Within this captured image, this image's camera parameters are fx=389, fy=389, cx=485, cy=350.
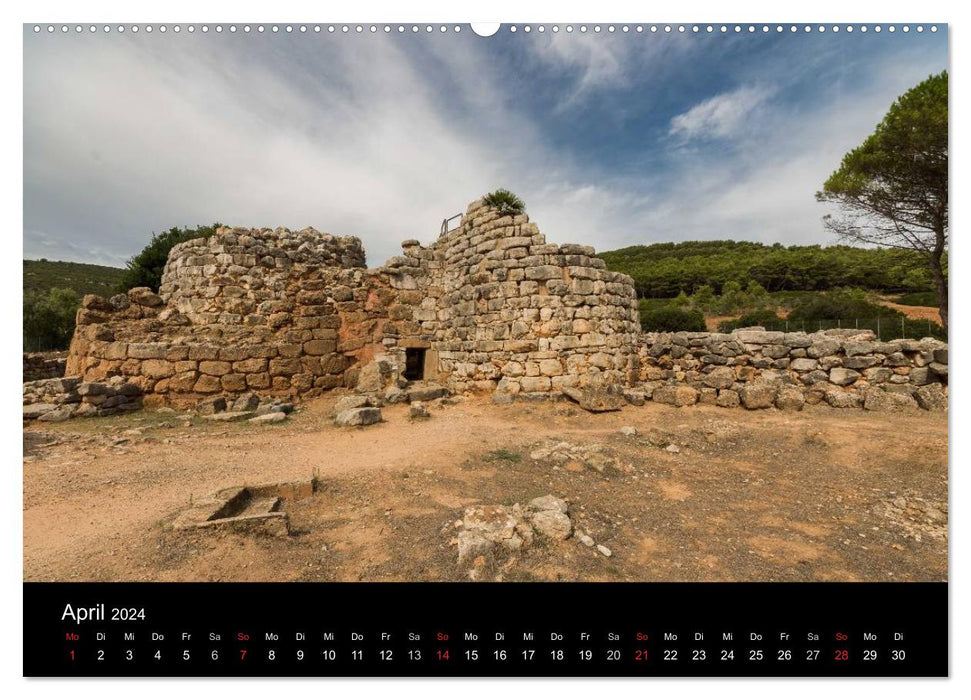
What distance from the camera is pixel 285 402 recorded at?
819 cm

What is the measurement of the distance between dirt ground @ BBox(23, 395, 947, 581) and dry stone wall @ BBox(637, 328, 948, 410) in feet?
1.42

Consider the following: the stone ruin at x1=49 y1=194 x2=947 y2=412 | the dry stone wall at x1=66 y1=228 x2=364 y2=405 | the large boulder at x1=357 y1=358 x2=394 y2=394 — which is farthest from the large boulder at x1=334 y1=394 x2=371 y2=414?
the dry stone wall at x1=66 y1=228 x2=364 y2=405

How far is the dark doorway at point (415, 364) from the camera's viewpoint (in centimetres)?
1025

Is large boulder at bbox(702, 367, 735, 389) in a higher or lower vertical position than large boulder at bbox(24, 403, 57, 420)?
higher

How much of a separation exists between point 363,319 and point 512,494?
23.2ft

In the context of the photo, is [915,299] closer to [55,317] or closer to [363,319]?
[363,319]

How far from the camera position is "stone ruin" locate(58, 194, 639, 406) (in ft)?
25.4

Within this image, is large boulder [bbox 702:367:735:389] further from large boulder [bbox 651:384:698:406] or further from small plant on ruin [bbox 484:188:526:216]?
small plant on ruin [bbox 484:188:526:216]

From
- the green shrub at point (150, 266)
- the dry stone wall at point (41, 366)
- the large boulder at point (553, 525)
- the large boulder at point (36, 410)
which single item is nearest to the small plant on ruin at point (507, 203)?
the large boulder at point (553, 525)

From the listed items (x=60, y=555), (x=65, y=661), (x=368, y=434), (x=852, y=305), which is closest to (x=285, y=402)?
(x=368, y=434)

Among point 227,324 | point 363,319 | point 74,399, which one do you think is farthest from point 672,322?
point 74,399

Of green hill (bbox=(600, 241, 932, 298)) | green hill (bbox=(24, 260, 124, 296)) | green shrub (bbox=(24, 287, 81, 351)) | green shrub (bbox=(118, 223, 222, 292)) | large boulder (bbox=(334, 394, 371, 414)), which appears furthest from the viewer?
green hill (bbox=(600, 241, 932, 298))

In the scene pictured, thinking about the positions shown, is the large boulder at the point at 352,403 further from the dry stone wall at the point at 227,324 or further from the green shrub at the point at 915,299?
the green shrub at the point at 915,299

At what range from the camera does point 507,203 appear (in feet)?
27.3
